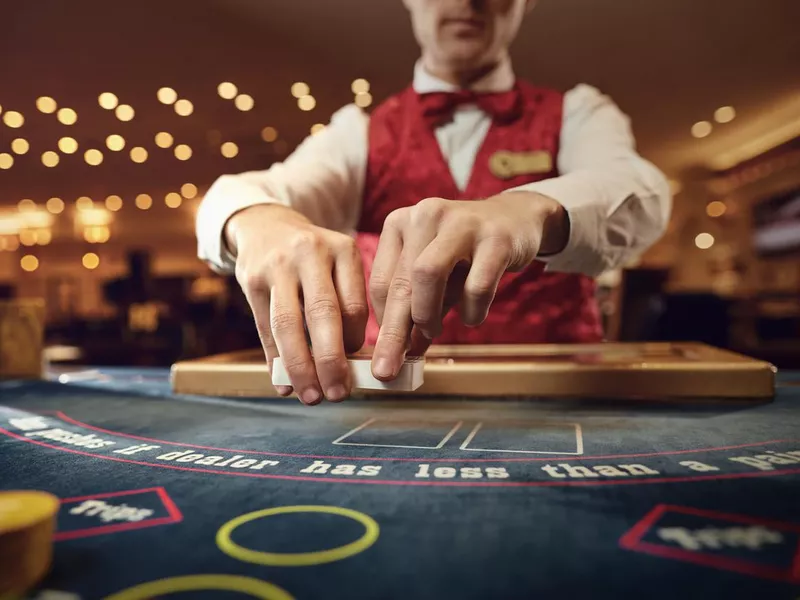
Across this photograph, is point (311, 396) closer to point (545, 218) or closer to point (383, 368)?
point (383, 368)

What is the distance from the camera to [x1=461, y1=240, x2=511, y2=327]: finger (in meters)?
0.61

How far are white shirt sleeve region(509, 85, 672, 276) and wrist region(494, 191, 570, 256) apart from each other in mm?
15

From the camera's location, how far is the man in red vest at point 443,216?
637 millimetres

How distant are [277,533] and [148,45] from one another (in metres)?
4.82

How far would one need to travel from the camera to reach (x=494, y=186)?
1339mm

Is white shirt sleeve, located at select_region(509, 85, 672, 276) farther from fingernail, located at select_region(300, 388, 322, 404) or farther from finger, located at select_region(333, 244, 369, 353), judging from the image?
fingernail, located at select_region(300, 388, 322, 404)

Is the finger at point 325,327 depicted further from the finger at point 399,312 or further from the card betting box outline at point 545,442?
the card betting box outline at point 545,442

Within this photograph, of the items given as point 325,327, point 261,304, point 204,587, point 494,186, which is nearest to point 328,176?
point 494,186

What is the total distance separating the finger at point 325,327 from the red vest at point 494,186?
692 millimetres

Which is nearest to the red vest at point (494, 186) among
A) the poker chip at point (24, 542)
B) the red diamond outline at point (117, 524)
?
the red diamond outline at point (117, 524)

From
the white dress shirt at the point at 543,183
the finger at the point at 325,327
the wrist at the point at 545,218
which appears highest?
the white dress shirt at the point at 543,183

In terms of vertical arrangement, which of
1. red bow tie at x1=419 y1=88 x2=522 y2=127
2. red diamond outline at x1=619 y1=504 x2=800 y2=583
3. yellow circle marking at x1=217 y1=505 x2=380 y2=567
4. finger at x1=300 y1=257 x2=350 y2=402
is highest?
red bow tie at x1=419 y1=88 x2=522 y2=127

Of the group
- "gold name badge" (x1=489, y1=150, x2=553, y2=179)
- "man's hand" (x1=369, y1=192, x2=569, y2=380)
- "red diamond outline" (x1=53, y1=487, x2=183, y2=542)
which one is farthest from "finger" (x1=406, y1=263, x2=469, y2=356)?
"gold name badge" (x1=489, y1=150, x2=553, y2=179)

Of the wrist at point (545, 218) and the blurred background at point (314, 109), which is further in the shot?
the blurred background at point (314, 109)
